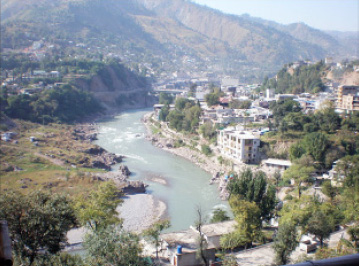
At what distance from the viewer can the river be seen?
26.3ft

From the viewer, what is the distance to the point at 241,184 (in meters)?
6.35

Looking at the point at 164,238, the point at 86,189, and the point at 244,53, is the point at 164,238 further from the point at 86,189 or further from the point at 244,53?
the point at 244,53

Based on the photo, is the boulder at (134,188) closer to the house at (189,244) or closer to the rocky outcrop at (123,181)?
the rocky outcrop at (123,181)

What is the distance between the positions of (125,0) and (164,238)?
70975mm

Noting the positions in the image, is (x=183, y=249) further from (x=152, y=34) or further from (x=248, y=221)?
(x=152, y=34)

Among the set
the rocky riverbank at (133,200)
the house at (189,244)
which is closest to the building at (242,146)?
the rocky riverbank at (133,200)

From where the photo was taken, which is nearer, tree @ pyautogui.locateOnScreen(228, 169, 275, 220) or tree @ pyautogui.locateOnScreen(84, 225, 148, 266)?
tree @ pyautogui.locateOnScreen(84, 225, 148, 266)

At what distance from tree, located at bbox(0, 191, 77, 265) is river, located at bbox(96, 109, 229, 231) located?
2.81m

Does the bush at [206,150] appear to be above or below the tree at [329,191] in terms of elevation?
below

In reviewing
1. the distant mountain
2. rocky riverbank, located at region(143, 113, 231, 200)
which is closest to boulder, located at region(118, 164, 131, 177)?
rocky riverbank, located at region(143, 113, 231, 200)

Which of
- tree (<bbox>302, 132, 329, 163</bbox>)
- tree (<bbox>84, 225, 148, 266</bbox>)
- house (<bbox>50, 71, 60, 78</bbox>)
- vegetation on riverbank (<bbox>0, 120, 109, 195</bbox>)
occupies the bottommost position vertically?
vegetation on riverbank (<bbox>0, 120, 109, 195</bbox>)

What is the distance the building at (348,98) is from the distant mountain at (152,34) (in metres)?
26.8

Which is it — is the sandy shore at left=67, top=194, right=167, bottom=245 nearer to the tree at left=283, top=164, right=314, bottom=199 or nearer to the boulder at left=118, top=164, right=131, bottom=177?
the boulder at left=118, top=164, right=131, bottom=177

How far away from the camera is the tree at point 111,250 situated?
10.3 ft
